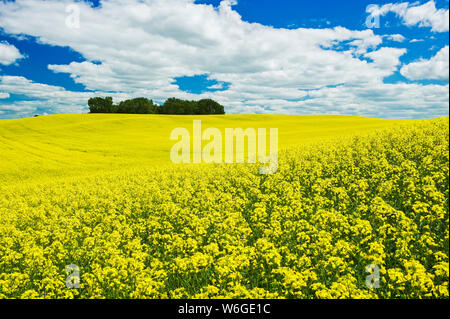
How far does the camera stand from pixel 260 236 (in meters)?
8.52

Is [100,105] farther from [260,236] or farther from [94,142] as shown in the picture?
[260,236]

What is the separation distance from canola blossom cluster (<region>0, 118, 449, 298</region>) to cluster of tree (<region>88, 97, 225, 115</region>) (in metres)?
80.1

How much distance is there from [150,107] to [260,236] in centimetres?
9063

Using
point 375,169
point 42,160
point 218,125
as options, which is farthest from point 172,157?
point 218,125

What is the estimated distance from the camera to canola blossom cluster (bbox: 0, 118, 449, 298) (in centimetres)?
602

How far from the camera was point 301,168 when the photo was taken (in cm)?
1460

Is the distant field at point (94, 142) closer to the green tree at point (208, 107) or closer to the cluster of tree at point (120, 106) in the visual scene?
the cluster of tree at point (120, 106)

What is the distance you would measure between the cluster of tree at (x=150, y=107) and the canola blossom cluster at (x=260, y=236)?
80.1 metres
